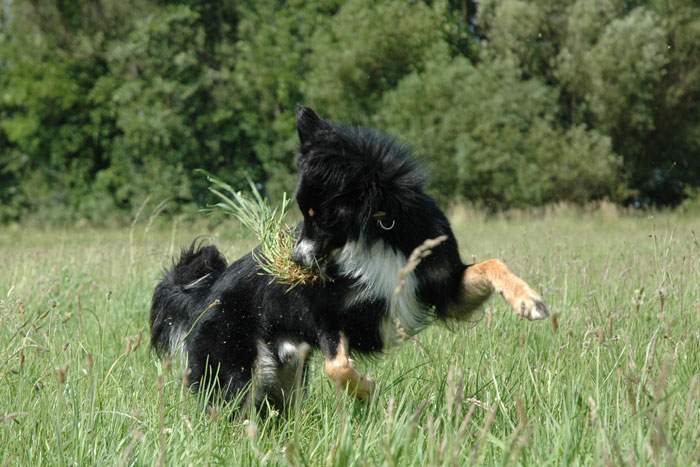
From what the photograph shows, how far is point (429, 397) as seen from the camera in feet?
8.80

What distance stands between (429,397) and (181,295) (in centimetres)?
217

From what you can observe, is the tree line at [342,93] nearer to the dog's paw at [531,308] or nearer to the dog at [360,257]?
the dog at [360,257]

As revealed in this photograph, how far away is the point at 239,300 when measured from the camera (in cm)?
412

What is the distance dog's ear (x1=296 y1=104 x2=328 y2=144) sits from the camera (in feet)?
12.5

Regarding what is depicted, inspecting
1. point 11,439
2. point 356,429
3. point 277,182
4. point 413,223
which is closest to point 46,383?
point 11,439

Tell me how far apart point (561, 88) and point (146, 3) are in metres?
15.3

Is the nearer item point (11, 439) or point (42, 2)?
point (11, 439)

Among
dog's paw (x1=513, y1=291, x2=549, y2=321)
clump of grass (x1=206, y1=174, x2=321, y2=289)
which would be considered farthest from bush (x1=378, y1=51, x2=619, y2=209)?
dog's paw (x1=513, y1=291, x2=549, y2=321)

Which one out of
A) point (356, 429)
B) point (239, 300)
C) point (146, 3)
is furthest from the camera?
point (146, 3)

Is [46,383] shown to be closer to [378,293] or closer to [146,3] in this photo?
[378,293]

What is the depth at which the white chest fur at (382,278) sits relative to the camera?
3.69m

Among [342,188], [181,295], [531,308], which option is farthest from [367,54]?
[531,308]

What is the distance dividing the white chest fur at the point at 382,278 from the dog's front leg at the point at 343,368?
19cm

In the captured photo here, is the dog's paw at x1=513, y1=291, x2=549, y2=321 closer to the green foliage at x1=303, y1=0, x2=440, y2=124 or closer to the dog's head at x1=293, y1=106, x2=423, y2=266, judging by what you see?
the dog's head at x1=293, y1=106, x2=423, y2=266
